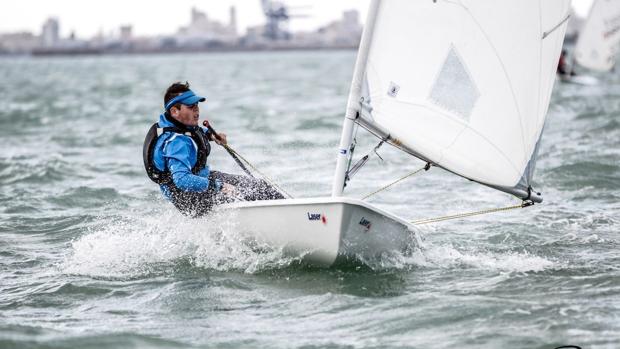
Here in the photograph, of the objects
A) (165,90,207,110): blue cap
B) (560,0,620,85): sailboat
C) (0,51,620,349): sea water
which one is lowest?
(0,51,620,349): sea water

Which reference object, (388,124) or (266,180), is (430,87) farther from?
(266,180)

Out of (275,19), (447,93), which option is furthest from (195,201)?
(275,19)

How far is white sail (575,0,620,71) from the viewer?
Result: 20.1 meters

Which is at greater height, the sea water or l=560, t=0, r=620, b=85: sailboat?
l=560, t=0, r=620, b=85: sailboat

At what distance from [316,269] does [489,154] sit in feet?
4.06

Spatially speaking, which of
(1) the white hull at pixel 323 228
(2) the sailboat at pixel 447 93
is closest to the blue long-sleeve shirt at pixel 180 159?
(1) the white hull at pixel 323 228

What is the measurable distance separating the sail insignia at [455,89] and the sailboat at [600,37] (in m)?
15.4

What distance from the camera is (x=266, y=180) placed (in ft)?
20.1

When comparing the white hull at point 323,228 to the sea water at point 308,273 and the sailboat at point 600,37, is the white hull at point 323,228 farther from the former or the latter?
the sailboat at point 600,37

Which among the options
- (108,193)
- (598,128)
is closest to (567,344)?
(108,193)

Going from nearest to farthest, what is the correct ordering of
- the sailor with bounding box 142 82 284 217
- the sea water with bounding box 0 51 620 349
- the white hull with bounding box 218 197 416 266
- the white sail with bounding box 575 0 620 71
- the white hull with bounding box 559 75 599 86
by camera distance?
the sea water with bounding box 0 51 620 349, the white hull with bounding box 218 197 416 266, the sailor with bounding box 142 82 284 217, the white sail with bounding box 575 0 620 71, the white hull with bounding box 559 75 599 86

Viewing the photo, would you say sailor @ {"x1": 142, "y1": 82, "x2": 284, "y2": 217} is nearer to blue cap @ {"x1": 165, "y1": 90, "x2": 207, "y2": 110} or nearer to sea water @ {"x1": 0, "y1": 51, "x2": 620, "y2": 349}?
blue cap @ {"x1": 165, "y1": 90, "x2": 207, "y2": 110}

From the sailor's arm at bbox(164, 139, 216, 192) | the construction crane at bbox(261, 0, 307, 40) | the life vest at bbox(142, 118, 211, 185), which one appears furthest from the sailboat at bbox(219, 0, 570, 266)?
the construction crane at bbox(261, 0, 307, 40)

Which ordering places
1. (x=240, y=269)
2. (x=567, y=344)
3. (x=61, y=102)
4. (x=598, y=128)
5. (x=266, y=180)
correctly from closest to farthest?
(x=567, y=344), (x=240, y=269), (x=266, y=180), (x=598, y=128), (x=61, y=102)
